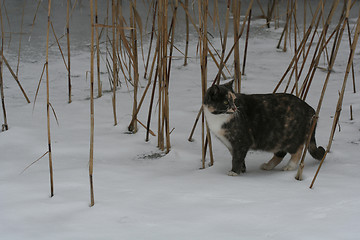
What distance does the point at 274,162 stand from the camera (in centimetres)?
185

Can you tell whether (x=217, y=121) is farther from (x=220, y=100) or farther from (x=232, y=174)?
(x=232, y=174)

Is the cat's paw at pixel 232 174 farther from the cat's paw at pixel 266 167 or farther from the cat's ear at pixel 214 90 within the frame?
the cat's ear at pixel 214 90

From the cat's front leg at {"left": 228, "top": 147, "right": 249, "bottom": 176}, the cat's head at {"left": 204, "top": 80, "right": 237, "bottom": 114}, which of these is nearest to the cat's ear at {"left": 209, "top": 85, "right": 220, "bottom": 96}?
the cat's head at {"left": 204, "top": 80, "right": 237, "bottom": 114}

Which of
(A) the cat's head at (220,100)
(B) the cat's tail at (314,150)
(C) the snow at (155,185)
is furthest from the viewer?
(B) the cat's tail at (314,150)

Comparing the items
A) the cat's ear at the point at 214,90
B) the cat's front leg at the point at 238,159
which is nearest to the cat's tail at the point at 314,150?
the cat's front leg at the point at 238,159

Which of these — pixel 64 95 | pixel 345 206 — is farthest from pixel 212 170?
pixel 64 95

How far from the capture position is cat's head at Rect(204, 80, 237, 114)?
1.69 metres

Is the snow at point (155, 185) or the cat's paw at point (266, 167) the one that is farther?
the cat's paw at point (266, 167)

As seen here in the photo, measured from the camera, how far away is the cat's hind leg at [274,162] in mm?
1844

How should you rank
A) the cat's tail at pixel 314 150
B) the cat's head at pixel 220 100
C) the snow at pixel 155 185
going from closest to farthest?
the snow at pixel 155 185, the cat's head at pixel 220 100, the cat's tail at pixel 314 150

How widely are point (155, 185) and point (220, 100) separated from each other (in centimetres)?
39

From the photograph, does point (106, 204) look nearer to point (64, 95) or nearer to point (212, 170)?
point (212, 170)

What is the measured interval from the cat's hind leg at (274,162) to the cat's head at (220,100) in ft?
1.01

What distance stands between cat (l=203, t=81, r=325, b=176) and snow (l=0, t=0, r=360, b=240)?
3.2 inches
